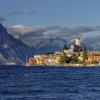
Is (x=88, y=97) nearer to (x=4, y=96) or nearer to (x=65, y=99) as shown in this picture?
(x=65, y=99)

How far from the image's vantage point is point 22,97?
61.9m

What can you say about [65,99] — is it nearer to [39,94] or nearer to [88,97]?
[88,97]

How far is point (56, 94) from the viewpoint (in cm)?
6588

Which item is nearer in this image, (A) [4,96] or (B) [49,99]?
(B) [49,99]

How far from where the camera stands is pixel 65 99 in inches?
2335

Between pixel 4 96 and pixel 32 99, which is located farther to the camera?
pixel 4 96

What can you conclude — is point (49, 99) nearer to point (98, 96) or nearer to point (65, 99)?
point (65, 99)

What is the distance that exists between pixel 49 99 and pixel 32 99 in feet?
5.82

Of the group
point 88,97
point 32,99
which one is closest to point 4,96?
point 32,99

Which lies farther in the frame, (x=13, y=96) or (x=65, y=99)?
(x=13, y=96)

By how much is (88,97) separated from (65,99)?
3417 mm

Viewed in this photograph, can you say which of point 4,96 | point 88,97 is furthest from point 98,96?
point 4,96

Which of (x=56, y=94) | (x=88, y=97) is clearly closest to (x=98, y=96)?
(x=88, y=97)

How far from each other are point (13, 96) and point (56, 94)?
17.3 ft
